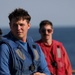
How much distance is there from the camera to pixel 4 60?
168 inches

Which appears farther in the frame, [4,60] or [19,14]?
[19,14]

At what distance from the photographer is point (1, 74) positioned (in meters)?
4.27

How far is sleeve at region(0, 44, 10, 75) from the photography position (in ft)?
13.9

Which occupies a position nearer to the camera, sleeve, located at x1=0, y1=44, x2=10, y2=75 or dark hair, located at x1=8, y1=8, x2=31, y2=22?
sleeve, located at x1=0, y1=44, x2=10, y2=75

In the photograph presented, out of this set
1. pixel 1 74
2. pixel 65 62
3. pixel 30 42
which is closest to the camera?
pixel 1 74

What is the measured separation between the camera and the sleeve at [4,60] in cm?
425

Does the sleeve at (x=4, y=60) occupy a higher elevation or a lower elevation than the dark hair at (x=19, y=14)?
lower

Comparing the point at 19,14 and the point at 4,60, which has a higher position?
the point at 19,14

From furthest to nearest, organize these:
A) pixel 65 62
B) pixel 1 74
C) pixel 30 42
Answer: pixel 65 62
pixel 30 42
pixel 1 74

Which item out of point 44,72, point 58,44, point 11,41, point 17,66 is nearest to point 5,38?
point 11,41

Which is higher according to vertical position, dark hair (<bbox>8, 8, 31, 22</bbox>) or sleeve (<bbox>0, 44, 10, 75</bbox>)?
dark hair (<bbox>8, 8, 31, 22</bbox>)

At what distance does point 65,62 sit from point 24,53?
1.90 m

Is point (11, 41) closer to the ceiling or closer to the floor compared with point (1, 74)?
closer to the ceiling

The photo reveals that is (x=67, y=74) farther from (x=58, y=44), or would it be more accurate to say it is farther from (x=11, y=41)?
(x=11, y=41)
